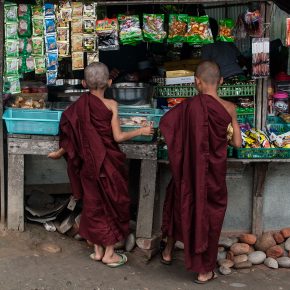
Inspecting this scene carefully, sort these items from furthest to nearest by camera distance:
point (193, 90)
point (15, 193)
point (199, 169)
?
point (193, 90) < point (15, 193) < point (199, 169)

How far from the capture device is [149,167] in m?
5.04

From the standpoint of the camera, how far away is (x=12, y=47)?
4.86m

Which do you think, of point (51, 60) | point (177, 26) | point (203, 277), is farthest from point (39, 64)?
point (203, 277)

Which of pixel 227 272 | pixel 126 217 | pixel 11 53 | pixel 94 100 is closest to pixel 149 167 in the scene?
pixel 126 217

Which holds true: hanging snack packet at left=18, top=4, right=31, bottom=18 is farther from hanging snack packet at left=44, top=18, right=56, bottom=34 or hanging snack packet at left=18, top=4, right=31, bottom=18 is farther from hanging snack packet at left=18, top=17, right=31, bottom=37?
hanging snack packet at left=44, top=18, right=56, bottom=34

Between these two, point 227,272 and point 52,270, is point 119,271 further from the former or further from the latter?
point 227,272

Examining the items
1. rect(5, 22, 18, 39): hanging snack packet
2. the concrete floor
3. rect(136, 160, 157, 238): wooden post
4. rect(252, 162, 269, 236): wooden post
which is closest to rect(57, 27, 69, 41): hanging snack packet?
rect(5, 22, 18, 39): hanging snack packet

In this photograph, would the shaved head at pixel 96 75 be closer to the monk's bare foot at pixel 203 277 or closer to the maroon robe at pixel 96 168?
the maroon robe at pixel 96 168

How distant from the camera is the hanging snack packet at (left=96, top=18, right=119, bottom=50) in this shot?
4887 millimetres

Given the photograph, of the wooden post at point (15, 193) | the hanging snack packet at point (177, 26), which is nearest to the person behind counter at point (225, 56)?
the hanging snack packet at point (177, 26)

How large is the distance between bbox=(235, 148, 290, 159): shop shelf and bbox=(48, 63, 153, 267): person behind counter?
0.89 meters

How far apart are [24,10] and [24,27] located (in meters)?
0.14

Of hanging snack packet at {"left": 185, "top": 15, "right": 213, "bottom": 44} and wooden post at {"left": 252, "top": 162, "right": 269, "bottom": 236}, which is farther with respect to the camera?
wooden post at {"left": 252, "top": 162, "right": 269, "bottom": 236}

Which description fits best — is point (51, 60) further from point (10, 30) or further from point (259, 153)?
point (259, 153)
